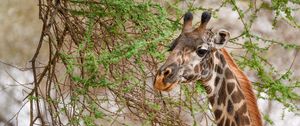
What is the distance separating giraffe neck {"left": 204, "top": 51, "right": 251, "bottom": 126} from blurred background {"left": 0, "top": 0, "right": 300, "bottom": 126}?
14.6 ft

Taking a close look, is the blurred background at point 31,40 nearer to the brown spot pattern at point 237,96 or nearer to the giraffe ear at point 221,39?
the brown spot pattern at point 237,96

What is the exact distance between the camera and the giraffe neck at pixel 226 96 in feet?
11.9

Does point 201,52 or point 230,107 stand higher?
point 201,52

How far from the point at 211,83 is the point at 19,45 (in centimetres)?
524

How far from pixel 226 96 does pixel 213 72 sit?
0.48 ft

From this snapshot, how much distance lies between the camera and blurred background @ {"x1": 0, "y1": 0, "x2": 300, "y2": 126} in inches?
324

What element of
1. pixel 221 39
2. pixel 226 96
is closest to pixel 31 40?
pixel 226 96

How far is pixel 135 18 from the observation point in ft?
13.3

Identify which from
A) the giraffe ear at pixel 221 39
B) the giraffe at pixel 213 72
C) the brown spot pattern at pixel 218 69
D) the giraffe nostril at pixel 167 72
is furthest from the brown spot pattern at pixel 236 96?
the giraffe nostril at pixel 167 72

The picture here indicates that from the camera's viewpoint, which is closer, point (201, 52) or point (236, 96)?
point (201, 52)

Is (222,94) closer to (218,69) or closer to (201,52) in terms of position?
(218,69)

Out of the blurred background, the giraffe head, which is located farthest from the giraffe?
the blurred background

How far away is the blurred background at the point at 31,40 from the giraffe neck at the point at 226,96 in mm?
4451

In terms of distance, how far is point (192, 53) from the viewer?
3.48 meters
